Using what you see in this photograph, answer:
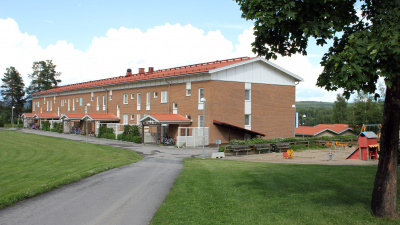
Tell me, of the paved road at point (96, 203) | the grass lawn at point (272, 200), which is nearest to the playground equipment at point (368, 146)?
the grass lawn at point (272, 200)

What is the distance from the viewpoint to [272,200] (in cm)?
917

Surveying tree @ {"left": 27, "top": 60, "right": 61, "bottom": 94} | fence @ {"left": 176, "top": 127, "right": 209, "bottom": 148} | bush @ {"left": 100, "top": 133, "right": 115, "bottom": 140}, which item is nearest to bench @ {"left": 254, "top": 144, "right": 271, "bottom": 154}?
fence @ {"left": 176, "top": 127, "right": 209, "bottom": 148}

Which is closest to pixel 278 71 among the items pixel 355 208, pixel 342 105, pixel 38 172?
pixel 38 172

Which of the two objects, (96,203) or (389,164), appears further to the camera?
(96,203)

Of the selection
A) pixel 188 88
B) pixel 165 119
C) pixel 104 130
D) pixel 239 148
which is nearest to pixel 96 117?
pixel 104 130

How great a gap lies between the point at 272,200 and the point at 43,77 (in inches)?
3946

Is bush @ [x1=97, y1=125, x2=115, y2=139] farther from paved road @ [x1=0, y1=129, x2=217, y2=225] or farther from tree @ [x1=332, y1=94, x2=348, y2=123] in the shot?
tree @ [x1=332, y1=94, x2=348, y2=123]

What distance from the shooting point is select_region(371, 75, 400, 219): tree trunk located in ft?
24.2

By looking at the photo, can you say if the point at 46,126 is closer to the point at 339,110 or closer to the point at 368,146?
the point at 368,146

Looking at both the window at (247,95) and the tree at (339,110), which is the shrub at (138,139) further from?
the tree at (339,110)

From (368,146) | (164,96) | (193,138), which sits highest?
(164,96)

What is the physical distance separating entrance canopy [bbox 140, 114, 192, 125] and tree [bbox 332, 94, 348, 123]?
6638 centimetres

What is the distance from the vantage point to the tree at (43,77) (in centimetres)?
9664

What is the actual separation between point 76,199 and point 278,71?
33.9 m
